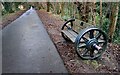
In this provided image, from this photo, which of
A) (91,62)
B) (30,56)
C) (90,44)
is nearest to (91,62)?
(91,62)

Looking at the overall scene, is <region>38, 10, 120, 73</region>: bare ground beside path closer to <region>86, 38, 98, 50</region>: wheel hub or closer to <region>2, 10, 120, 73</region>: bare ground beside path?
<region>2, 10, 120, 73</region>: bare ground beside path

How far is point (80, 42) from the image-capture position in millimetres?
6000

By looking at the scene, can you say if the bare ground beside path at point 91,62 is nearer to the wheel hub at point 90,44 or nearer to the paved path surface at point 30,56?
the paved path surface at point 30,56

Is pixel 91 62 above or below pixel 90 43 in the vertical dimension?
below

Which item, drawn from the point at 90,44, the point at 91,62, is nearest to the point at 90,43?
the point at 90,44

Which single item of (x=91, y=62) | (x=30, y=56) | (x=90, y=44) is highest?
(x=90, y=44)

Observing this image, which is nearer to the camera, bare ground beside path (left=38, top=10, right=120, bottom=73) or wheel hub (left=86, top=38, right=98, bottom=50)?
bare ground beside path (left=38, top=10, right=120, bottom=73)

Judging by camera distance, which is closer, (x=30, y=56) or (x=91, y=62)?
(x=91, y=62)

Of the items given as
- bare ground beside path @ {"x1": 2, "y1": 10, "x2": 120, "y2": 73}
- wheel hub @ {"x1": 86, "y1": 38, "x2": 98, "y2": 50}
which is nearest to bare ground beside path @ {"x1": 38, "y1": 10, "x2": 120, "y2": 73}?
bare ground beside path @ {"x1": 2, "y1": 10, "x2": 120, "y2": 73}

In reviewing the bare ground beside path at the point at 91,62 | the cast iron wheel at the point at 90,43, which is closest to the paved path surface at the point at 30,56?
the bare ground beside path at the point at 91,62

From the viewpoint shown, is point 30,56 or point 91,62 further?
point 30,56

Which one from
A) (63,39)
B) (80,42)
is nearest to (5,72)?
(80,42)

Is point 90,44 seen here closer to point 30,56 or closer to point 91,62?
point 91,62

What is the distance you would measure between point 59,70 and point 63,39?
340 centimetres
